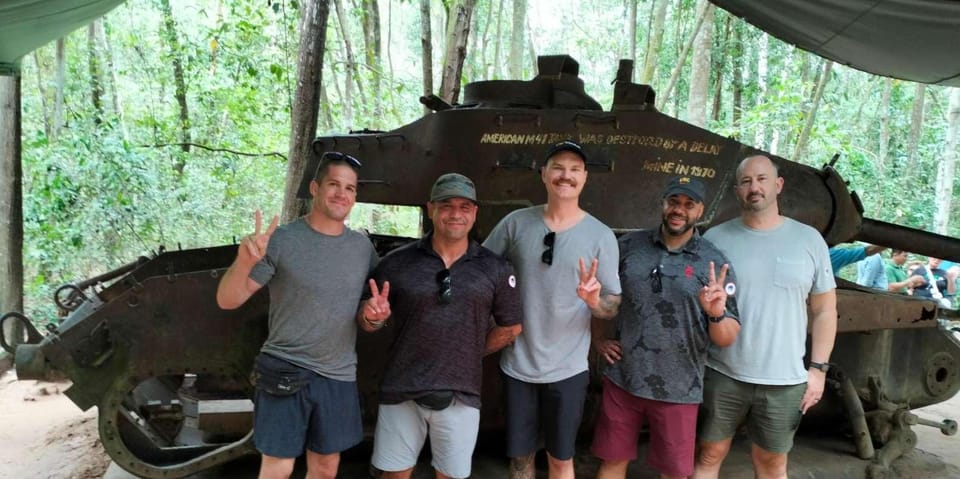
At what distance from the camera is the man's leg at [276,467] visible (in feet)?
10.0

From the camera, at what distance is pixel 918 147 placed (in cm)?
1521

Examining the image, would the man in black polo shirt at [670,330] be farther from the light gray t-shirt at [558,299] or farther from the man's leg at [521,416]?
the man's leg at [521,416]

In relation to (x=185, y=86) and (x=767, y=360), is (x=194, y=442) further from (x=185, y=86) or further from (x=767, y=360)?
(x=185, y=86)

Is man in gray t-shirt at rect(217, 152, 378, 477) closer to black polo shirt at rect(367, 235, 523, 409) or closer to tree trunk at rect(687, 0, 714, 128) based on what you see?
black polo shirt at rect(367, 235, 523, 409)

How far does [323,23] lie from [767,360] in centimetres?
518

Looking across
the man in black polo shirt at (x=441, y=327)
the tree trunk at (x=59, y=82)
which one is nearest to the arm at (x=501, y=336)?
the man in black polo shirt at (x=441, y=327)

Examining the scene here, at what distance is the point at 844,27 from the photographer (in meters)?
5.37

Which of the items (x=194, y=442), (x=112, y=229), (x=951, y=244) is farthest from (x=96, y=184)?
(x=951, y=244)

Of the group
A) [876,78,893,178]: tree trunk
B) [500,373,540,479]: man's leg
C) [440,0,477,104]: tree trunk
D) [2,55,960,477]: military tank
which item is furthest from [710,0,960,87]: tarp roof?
[876,78,893,178]: tree trunk

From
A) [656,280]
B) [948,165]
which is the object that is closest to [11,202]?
[656,280]

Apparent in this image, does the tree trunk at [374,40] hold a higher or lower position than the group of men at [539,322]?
higher

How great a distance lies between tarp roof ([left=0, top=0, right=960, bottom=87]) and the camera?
4.84 metres

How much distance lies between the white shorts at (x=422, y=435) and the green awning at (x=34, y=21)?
398 cm

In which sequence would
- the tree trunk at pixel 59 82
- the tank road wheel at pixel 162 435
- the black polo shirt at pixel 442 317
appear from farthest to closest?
the tree trunk at pixel 59 82
the tank road wheel at pixel 162 435
the black polo shirt at pixel 442 317
